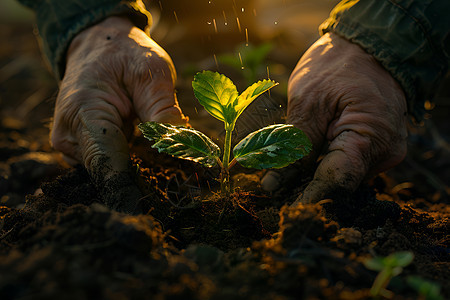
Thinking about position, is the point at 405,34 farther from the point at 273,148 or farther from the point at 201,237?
the point at 201,237

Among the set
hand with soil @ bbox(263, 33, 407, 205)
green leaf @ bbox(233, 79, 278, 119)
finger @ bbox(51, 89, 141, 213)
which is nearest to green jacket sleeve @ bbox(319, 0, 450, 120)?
hand with soil @ bbox(263, 33, 407, 205)

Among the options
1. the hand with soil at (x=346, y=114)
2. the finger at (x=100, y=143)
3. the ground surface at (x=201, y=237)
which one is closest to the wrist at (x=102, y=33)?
the finger at (x=100, y=143)

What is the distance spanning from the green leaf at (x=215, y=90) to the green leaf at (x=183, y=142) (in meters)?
0.18

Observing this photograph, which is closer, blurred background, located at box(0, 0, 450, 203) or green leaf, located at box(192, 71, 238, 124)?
green leaf, located at box(192, 71, 238, 124)

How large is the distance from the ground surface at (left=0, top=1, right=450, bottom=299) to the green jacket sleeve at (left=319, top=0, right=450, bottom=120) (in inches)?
28.0

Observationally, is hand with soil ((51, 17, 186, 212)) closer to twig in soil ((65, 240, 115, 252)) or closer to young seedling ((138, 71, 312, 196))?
young seedling ((138, 71, 312, 196))

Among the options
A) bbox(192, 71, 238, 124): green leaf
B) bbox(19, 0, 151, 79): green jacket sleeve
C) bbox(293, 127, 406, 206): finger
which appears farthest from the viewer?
bbox(19, 0, 151, 79): green jacket sleeve

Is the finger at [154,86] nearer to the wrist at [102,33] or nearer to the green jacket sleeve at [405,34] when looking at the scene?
the wrist at [102,33]

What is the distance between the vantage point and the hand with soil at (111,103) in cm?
169

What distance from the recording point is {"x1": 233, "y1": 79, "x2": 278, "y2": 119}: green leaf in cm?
152

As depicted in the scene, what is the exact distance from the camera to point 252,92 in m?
1.57

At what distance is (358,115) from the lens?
185cm

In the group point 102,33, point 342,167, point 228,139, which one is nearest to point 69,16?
point 102,33

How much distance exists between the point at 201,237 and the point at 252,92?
0.70 meters
